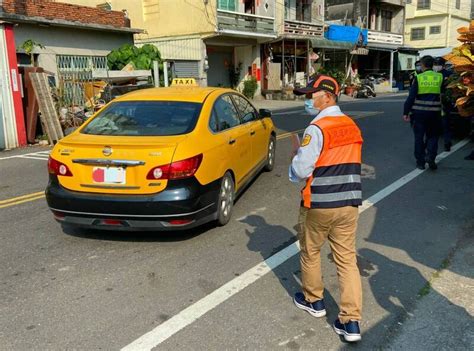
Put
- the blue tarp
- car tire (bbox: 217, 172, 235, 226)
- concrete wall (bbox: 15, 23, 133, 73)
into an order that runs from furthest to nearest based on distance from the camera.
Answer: the blue tarp
concrete wall (bbox: 15, 23, 133, 73)
car tire (bbox: 217, 172, 235, 226)

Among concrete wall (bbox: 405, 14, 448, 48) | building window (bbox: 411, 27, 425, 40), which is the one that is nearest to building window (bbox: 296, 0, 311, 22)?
concrete wall (bbox: 405, 14, 448, 48)

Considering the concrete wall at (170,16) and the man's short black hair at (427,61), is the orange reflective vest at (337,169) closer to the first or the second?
the man's short black hair at (427,61)

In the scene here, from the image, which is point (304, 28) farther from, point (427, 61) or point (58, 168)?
point (58, 168)

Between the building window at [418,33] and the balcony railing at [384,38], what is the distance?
1236 cm

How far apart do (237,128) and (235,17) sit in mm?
20790

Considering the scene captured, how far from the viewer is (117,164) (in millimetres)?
4418

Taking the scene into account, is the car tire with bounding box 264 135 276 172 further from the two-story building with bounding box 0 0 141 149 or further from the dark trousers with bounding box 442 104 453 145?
the two-story building with bounding box 0 0 141 149

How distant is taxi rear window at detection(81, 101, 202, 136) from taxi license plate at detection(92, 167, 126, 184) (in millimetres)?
612

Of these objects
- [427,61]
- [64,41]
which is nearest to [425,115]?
[427,61]

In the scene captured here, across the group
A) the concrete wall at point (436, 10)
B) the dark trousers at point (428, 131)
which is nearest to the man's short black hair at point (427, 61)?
the dark trousers at point (428, 131)

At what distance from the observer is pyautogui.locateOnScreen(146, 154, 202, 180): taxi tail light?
4391 mm

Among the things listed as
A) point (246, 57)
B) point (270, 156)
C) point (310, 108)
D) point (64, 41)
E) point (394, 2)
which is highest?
point (394, 2)

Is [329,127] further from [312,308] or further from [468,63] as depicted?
[468,63]

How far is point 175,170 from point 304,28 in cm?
2845
